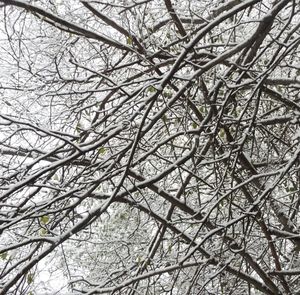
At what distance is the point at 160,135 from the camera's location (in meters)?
6.15

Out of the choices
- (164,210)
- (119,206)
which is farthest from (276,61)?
(119,206)

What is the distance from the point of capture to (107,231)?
7.46 meters

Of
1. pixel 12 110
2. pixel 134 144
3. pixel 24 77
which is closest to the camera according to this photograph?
pixel 134 144

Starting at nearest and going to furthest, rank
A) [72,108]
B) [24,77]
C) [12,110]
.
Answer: [72,108] → [12,110] → [24,77]

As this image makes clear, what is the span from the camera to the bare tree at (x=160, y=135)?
139 inches

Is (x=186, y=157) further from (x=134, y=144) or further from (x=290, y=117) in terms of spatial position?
(x=290, y=117)

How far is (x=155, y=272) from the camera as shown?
4340mm

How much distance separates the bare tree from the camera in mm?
3529

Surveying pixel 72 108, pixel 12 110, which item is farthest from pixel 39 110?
pixel 72 108

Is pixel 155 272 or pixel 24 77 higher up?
pixel 24 77

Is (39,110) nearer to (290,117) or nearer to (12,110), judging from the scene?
(12,110)

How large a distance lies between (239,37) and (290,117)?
58.6 inches

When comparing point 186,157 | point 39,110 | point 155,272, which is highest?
point 39,110

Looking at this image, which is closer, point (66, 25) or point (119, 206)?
point (66, 25)
